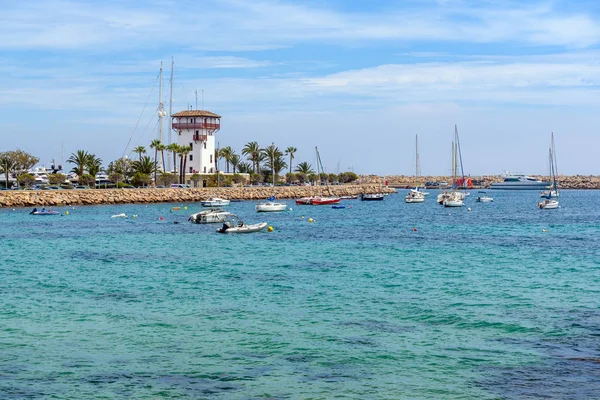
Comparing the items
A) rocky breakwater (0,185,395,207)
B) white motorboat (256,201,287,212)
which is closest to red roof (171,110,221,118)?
rocky breakwater (0,185,395,207)

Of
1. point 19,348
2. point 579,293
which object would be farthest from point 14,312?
point 579,293

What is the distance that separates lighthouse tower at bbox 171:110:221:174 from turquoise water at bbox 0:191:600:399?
9197 centimetres

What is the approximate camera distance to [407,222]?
85.1 metres

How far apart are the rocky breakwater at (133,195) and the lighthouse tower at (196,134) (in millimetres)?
9436

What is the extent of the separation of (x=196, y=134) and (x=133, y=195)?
24.1 m

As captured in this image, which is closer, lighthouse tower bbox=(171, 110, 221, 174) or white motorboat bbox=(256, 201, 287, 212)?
white motorboat bbox=(256, 201, 287, 212)

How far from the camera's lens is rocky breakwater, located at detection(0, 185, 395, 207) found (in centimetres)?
11136

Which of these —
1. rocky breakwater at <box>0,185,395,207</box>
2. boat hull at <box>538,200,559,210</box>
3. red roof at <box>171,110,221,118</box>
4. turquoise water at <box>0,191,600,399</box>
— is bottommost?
turquoise water at <box>0,191,600,399</box>

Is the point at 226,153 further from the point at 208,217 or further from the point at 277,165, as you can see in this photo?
the point at 208,217

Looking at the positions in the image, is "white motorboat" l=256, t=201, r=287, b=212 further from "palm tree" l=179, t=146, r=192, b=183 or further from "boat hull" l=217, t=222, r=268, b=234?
"palm tree" l=179, t=146, r=192, b=183

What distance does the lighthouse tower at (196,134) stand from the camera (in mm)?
146250

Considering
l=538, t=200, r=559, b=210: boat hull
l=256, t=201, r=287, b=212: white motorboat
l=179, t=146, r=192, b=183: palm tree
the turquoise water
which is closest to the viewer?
the turquoise water

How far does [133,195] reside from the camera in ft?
416

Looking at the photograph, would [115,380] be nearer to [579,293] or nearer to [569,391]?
[569,391]
